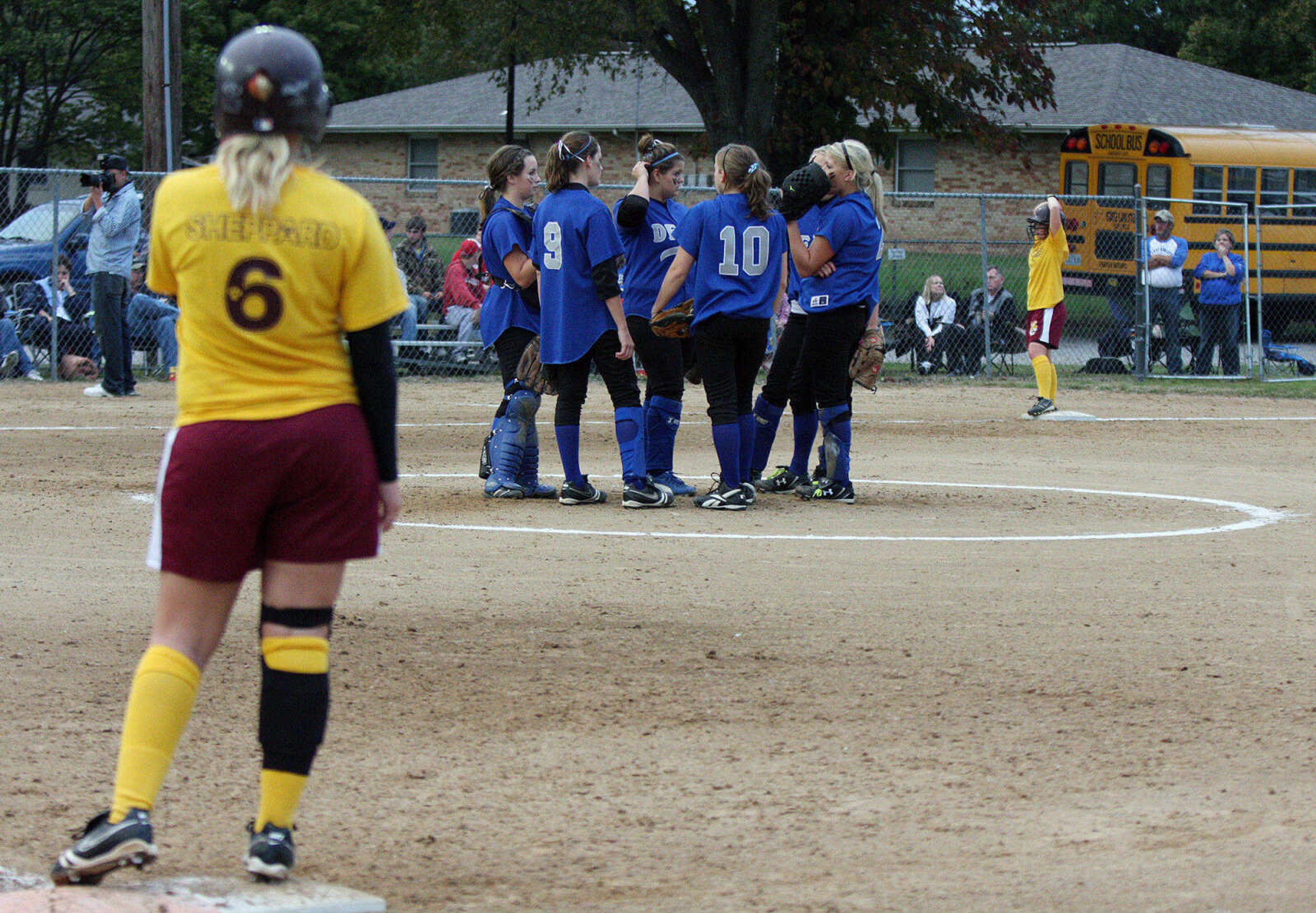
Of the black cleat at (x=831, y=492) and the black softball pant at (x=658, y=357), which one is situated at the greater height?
the black softball pant at (x=658, y=357)

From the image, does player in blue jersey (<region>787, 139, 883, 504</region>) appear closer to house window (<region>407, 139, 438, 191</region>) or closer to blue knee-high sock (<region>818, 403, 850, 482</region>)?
blue knee-high sock (<region>818, 403, 850, 482</region>)

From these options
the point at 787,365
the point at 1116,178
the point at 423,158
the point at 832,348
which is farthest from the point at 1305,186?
the point at 423,158

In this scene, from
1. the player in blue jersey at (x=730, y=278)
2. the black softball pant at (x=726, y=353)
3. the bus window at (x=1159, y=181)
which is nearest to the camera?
the player in blue jersey at (x=730, y=278)

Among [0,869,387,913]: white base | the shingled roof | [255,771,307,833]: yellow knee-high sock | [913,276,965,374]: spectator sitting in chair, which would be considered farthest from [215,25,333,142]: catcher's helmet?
the shingled roof

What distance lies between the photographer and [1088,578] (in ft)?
26.0

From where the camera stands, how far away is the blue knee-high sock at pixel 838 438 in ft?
32.9

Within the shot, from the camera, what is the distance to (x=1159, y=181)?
28.6m

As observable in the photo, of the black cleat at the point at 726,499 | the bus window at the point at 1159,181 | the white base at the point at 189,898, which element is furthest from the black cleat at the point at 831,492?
the bus window at the point at 1159,181

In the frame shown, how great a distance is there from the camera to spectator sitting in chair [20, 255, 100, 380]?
1800 cm

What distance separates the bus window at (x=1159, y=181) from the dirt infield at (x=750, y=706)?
62.5 ft

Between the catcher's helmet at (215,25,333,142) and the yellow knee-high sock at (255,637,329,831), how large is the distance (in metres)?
1.21

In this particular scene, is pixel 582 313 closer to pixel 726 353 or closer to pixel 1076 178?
pixel 726 353

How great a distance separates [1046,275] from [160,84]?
39.4ft

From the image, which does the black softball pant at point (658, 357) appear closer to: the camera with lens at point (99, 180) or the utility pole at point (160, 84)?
the camera with lens at point (99, 180)
